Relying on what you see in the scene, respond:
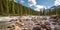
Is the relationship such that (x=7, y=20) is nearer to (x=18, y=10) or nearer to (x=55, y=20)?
(x=18, y=10)

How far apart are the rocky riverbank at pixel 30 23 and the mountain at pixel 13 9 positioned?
2.7 inches

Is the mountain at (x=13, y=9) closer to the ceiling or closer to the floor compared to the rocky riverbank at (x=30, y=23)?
closer to the ceiling

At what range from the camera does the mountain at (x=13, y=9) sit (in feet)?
6.79

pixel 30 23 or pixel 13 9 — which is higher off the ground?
pixel 13 9

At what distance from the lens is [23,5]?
211 cm

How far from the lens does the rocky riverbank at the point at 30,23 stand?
2.07 m

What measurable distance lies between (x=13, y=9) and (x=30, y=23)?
307mm

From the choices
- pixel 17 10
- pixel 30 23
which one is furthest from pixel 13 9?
pixel 30 23

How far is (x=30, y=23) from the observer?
2.10 meters

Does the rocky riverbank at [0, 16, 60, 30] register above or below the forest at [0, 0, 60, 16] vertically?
below

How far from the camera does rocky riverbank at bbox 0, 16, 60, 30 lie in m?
2.07

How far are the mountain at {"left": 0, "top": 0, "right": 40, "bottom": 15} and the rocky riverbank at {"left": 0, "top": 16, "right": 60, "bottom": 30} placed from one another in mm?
69

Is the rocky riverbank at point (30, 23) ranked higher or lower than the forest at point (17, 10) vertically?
lower

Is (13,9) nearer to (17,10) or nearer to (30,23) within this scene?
(17,10)
